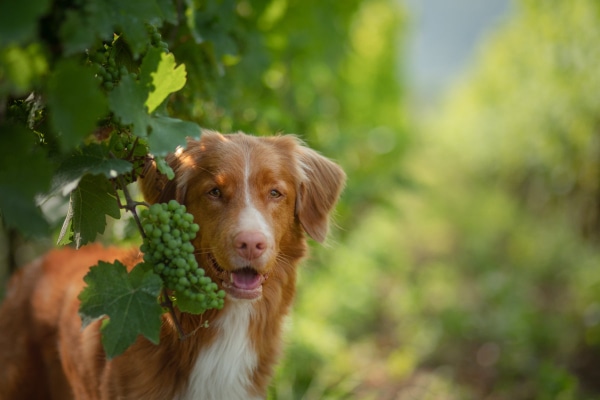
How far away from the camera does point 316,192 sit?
3.21 m

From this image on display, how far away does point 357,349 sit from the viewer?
862 centimetres

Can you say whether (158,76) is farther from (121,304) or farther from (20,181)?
(121,304)

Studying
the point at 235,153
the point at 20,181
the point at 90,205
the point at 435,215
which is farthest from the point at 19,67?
the point at 435,215

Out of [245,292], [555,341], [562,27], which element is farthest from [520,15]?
[245,292]

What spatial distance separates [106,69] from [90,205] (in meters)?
0.48

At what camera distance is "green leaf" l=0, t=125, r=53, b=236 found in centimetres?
154

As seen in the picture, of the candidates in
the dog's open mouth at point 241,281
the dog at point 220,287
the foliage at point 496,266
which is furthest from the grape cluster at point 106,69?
the foliage at point 496,266

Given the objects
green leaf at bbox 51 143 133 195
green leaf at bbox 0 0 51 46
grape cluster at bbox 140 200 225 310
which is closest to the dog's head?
grape cluster at bbox 140 200 225 310

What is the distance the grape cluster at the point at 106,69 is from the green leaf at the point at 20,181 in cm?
42

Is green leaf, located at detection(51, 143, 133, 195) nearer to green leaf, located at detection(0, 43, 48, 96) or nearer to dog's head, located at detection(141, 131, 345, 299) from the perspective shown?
green leaf, located at detection(0, 43, 48, 96)

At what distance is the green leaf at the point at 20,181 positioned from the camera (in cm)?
154

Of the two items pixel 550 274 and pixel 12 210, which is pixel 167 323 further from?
pixel 550 274

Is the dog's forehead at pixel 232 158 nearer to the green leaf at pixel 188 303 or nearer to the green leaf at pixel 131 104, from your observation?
the green leaf at pixel 188 303

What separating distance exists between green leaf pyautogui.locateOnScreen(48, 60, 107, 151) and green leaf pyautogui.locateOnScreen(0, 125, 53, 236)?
118mm
